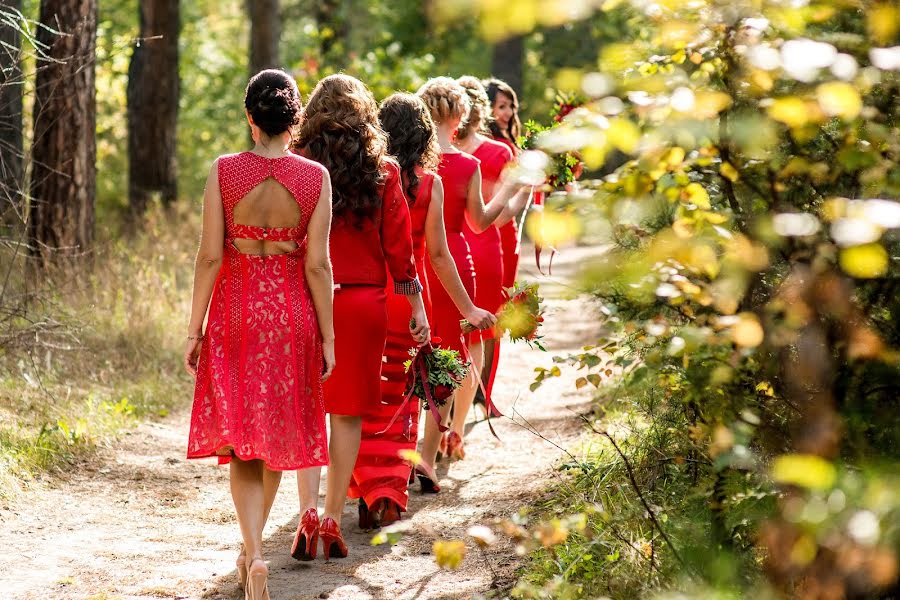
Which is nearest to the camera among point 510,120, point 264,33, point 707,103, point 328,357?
point 707,103

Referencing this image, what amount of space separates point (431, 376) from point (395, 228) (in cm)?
87

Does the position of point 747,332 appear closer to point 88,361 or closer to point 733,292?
point 733,292

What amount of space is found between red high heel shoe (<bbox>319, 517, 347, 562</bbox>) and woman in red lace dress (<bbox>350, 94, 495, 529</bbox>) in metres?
0.54

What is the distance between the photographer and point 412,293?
240 inches

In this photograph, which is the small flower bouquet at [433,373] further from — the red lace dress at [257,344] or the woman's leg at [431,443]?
the red lace dress at [257,344]

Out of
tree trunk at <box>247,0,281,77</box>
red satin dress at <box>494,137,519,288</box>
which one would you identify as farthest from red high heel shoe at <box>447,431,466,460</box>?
tree trunk at <box>247,0,281,77</box>

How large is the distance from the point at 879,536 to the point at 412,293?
164 inches

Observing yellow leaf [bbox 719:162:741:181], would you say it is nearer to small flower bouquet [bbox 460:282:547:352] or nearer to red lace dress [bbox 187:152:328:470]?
small flower bouquet [bbox 460:282:547:352]

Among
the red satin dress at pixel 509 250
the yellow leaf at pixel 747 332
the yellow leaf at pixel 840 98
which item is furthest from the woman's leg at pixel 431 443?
the yellow leaf at pixel 840 98

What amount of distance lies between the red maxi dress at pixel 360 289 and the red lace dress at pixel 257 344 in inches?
34.5

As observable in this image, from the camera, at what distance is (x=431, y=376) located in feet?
20.4

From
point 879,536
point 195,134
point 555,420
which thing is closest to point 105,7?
point 195,134

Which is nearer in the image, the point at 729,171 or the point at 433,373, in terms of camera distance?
the point at 729,171

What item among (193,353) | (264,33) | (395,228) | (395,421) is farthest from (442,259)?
(264,33)
